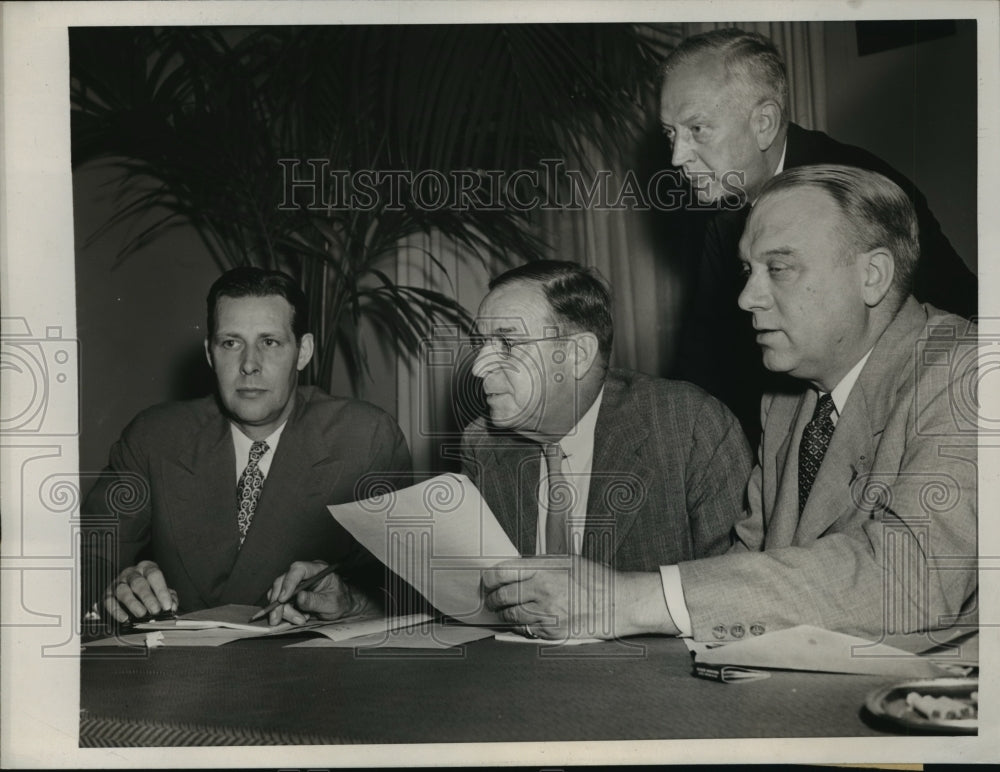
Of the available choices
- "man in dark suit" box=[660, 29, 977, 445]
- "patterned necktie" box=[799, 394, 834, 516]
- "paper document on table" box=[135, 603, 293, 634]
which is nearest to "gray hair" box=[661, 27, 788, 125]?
"man in dark suit" box=[660, 29, 977, 445]

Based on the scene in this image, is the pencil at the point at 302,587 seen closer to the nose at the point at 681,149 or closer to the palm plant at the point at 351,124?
the palm plant at the point at 351,124

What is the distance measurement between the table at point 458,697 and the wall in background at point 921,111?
109 cm

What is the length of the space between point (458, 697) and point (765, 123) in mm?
1442

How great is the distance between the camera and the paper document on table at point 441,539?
92.7 inches

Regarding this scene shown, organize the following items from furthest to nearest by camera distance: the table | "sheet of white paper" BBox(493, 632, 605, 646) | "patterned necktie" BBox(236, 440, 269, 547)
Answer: "patterned necktie" BBox(236, 440, 269, 547), "sheet of white paper" BBox(493, 632, 605, 646), the table

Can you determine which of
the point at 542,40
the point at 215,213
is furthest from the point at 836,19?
the point at 215,213

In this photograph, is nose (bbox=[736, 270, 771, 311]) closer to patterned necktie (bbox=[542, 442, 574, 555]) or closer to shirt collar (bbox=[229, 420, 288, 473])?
patterned necktie (bbox=[542, 442, 574, 555])

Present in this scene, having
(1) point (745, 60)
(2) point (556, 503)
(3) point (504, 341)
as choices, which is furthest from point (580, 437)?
(1) point (745, 60)

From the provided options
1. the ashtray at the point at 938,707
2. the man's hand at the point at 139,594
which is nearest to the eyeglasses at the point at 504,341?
the man's hand at the point at 139,594

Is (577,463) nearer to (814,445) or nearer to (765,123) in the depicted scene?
(814,445)

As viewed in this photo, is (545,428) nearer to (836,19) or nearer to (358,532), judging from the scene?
(358,532)

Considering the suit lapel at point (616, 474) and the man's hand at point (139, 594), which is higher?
the suit lapel at point (616, 474)

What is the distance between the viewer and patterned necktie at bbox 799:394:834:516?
91.0 inches

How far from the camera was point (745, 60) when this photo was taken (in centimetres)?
239
